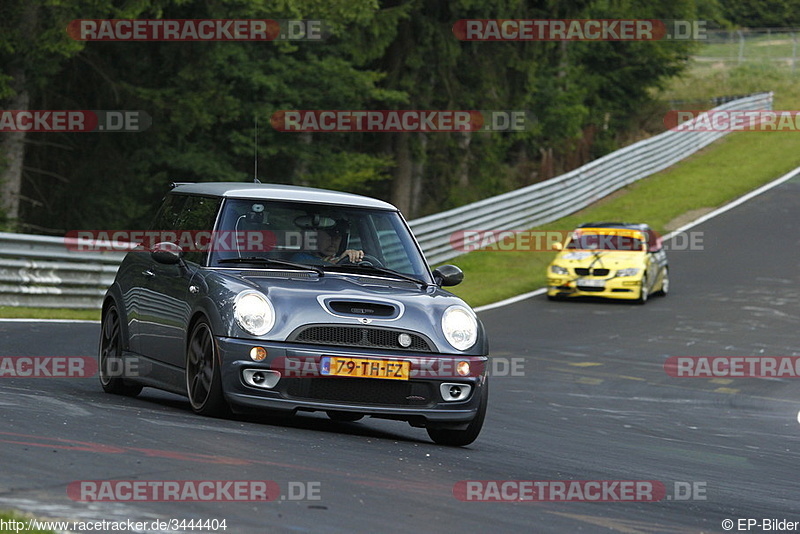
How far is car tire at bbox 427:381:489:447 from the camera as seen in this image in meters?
9.56

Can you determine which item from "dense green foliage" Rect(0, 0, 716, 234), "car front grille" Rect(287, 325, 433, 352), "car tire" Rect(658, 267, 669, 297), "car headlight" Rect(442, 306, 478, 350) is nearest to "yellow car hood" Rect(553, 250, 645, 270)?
"car tire" Rect(658, 267, 669, 297)

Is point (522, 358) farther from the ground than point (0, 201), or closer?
closer

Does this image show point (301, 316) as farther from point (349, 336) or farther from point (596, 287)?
point (596, 287)

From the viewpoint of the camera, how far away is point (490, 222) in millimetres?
31625

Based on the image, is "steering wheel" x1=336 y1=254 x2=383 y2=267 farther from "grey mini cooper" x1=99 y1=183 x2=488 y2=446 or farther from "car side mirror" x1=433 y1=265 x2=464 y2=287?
"car side mirror" x1=433 y1=265 x2=464 y2=287

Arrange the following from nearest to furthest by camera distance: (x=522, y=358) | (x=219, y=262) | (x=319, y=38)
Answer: (x=219, y=262)
(x=522, y=358)
(x=319, y=38)

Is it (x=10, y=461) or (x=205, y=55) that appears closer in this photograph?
(x=10, y=461)

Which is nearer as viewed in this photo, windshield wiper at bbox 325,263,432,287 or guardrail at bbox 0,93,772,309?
windshield wiper at bbox 325,263,432,287

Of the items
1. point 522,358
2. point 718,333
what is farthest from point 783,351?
point 522,358

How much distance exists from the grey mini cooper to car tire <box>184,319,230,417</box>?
0.04ft

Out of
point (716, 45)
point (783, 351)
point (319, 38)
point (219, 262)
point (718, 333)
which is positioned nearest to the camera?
point (219, 262)

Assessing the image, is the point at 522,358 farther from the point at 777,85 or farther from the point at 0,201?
the point at 777,85

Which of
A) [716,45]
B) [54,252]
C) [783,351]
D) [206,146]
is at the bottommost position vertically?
[783,351]

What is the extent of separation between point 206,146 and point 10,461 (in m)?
30.0
